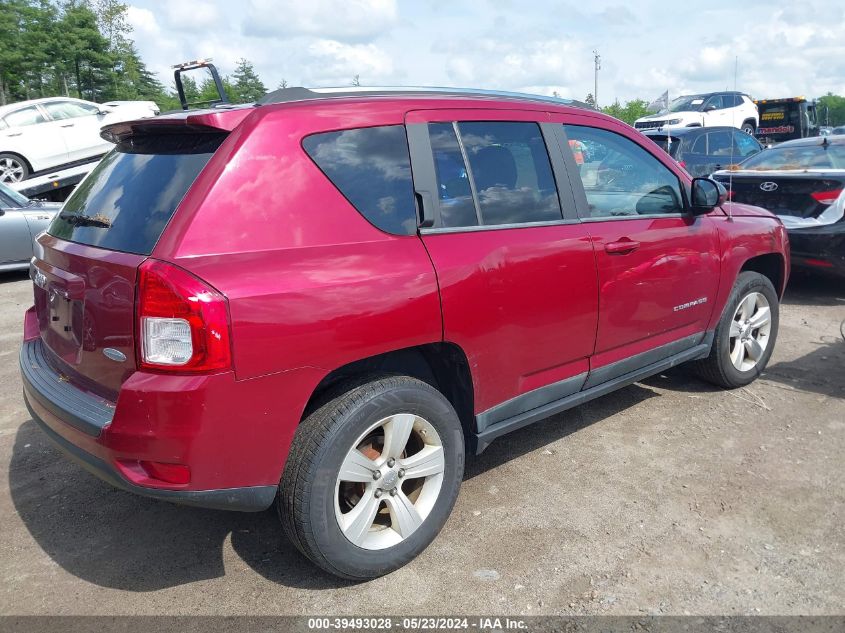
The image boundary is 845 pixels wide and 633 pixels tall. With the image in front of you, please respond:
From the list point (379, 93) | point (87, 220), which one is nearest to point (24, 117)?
point (87, 220)

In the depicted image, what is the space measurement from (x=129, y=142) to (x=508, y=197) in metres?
1.69

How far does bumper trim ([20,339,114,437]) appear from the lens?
2.44 m

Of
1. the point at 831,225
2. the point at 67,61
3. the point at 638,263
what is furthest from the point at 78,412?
the point at 67,61

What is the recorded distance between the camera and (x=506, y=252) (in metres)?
3.06

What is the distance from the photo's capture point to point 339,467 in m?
2.56

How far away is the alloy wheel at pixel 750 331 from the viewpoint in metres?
4.66

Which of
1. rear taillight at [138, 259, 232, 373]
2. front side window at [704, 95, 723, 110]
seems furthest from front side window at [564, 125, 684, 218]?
front side window at [704, 95, 723, 110]

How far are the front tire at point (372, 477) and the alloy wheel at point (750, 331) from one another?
260cm

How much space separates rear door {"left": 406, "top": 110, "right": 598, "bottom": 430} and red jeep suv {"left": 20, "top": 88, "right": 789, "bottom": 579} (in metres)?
0.01

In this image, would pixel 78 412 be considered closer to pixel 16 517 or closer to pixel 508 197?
pixel 16 517

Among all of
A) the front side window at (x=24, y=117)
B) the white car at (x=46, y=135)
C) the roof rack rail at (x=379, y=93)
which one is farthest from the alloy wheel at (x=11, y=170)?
the roof rack rail at (x=379, y=93)

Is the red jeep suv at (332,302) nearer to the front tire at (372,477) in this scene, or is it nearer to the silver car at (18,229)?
the front tire at (372,477)

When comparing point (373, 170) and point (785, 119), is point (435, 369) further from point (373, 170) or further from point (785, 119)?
point (785, 119)

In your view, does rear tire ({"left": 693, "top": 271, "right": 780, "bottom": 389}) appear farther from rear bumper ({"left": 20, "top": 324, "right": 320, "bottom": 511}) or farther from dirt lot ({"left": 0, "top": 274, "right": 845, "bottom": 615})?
rear bumper ({"left": 20, "top": 324, "right": 320, "bottom": 511})
